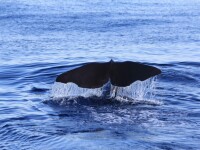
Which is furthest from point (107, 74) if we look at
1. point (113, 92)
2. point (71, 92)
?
point (71, 92)

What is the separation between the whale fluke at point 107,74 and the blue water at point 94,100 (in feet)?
2.12

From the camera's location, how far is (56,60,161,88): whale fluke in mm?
9930

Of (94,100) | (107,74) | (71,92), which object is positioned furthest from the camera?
(71,92)

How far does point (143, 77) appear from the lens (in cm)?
994

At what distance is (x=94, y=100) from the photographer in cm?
1098

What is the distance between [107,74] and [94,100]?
1089 millimetres

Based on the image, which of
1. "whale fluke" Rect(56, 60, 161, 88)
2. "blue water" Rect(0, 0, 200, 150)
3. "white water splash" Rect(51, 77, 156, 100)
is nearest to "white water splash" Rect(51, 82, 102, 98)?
"white water splash" Rect(51, 77, 156, 100)

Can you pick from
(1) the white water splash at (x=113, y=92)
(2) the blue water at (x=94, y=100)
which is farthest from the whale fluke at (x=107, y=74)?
(1) the white water splash at (x=113, y=92)

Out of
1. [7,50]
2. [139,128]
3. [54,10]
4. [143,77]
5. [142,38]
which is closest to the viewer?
[139,128]

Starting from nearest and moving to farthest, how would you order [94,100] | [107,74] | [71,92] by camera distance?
1. [107,74]
2. [94,100]
3. [71,92]

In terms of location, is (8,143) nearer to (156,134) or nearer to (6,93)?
(156,134)

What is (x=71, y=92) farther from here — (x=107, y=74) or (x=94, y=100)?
(x=107, y=74)

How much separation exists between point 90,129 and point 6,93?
3999mm

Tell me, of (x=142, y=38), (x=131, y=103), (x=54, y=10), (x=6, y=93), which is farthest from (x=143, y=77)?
(x=54, y=10)
